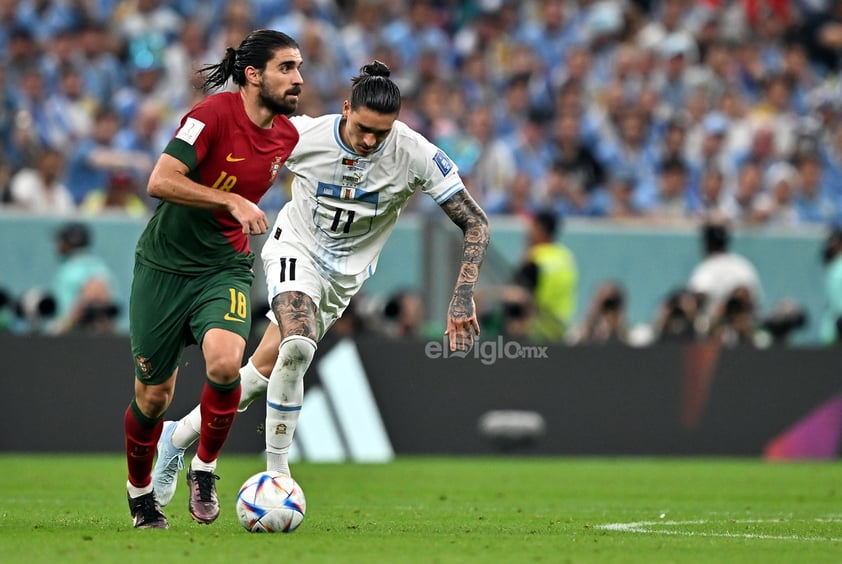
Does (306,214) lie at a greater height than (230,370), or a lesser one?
greater

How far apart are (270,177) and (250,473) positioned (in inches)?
203

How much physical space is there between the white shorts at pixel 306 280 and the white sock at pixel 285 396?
32cm

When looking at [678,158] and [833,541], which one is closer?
[833,541]

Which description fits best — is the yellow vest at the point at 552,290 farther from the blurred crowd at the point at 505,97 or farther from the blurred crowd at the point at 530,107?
the blurred crowd at the point at 505,97

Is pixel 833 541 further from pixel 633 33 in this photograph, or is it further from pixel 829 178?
pixel 633 33

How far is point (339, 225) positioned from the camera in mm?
9211

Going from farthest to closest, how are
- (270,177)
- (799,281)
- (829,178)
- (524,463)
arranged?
(829,178)
(799,281)
(524,463)
(270,177)

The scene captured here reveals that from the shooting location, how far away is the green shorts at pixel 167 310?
8023mm

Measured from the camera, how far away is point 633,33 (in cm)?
2130

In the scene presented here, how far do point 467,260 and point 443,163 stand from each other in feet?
1.97

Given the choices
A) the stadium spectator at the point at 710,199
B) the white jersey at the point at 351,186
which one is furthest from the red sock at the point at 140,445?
the stadium spectator at the point at 710,199

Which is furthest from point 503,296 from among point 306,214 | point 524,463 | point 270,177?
point 270,177

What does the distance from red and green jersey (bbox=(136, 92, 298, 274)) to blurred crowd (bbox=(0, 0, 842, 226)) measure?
25.4ft

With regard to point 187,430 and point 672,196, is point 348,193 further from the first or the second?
point 672,196
